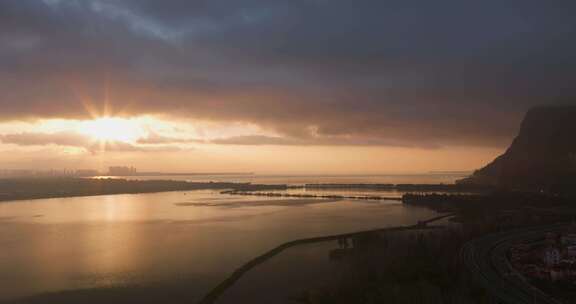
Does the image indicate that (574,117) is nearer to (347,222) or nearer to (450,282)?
(347,222)

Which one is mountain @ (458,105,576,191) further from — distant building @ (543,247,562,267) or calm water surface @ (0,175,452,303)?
distant building @ (543,247,562,267)

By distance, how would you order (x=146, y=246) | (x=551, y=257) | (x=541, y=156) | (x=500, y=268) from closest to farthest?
1. (x=500, y=268)
2. (x=551, y=257)
3. (x=146, y=246)
4. (x=541, y=156)

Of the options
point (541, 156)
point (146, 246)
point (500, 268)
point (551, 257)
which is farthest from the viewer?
point (541, 156)

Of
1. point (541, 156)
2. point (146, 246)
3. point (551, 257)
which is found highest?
point (541, 156)

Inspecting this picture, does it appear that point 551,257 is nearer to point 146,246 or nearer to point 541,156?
point 146,246

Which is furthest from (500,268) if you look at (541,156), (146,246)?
(541,156)

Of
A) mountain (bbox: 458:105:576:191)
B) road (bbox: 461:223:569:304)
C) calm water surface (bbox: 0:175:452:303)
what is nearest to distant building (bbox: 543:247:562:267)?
road (bbox: 461:223:569:304)

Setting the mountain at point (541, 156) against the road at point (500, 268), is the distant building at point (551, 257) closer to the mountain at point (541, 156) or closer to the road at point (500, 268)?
the road at point (500, 268)

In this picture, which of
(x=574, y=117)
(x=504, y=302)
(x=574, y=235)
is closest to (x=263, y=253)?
(x=504, y=302)
